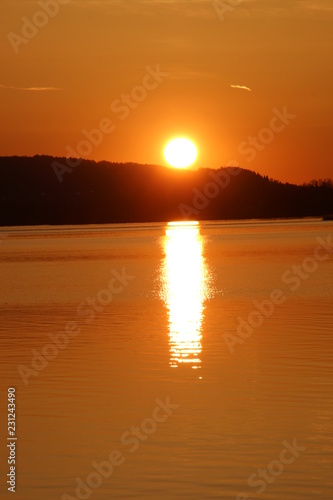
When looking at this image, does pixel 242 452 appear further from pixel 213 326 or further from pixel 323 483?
pixel 213 326

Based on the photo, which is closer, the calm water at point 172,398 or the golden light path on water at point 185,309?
the calm water at point 172,398

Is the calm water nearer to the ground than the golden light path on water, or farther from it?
nearer to the ground

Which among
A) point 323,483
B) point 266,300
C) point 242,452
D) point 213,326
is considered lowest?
point 323,483

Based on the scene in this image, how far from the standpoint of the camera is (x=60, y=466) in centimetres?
1250

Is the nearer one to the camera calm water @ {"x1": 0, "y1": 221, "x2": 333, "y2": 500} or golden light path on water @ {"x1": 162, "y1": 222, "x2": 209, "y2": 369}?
calm water @ {"x1": 0, "y1": 221, "x2": 333, "y2": 500}

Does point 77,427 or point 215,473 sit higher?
point 77,427

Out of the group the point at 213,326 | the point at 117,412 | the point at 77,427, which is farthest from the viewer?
the point at 213,326

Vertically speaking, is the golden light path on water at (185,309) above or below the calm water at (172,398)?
above

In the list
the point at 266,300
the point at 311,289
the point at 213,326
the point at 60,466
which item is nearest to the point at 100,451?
the point at 60,466

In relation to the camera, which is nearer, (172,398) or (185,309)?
(172,398)

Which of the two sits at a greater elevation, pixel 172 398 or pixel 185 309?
pixel 185 309

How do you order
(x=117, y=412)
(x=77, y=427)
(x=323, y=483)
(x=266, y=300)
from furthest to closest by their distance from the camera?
(x=266, y=300)
(x=117, y=412)
(x=77, y=427)
(x=323, y=483)

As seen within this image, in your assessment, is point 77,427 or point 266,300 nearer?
point 77,427

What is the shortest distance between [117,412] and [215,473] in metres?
3.64
